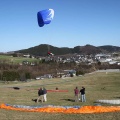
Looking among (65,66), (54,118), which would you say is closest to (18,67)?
(65,66)

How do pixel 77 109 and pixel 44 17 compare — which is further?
pixel 44 17

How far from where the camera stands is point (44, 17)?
35.4m

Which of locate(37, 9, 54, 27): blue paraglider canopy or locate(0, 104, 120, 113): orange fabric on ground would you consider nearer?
locate(0, 104, 120, 113): orange fabric on ground

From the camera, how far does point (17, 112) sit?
26.8 meters

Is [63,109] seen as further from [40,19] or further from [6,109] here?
[40,19]

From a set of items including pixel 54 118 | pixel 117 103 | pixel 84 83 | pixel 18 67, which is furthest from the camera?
pixel 18 67

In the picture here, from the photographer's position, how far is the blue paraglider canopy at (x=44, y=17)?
3531 cm

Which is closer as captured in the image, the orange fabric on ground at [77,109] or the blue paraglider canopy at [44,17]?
the orange fabric on ground at [77,109]

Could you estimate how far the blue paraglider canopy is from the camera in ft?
116

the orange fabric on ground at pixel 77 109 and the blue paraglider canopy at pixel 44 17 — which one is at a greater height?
the blue paraglider canopy at pixel 44 17

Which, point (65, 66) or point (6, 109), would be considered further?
point (65, 66)

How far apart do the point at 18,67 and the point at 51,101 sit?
12358 cm

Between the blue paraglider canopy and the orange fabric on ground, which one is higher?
the blue paraglider canopy

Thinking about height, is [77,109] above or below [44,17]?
below
